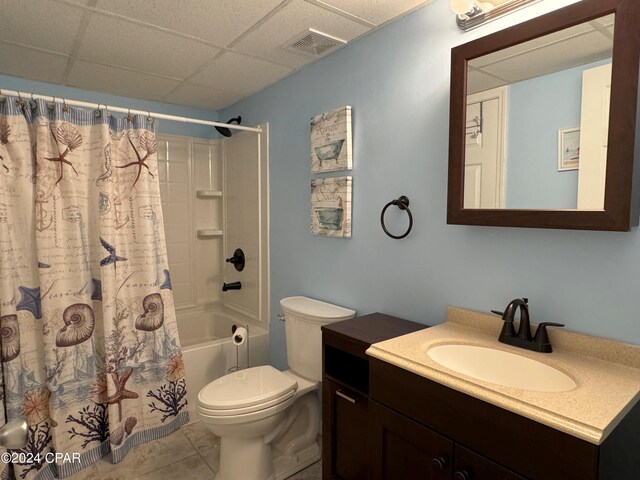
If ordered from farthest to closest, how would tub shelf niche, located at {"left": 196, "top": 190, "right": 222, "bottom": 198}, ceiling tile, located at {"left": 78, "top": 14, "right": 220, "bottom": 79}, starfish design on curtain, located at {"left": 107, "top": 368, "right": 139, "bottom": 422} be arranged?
tub shelf niche, located at {"left": 196, "top": 190, "right": 222, "bottom": 198} → starfish design on curtain, located at {"left": 107, "top": 368, "right": 139, "bottom": 422} → ceiling tile, located at {"left": 78, "top": 14, "right": 220, "bottom": 79}

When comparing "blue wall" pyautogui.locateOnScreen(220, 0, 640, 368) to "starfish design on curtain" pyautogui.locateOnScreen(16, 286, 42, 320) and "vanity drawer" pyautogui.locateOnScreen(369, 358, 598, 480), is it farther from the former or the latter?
"starfish design on curtain" pyautogui.locateOnScreen(16, 286, 42, 320)

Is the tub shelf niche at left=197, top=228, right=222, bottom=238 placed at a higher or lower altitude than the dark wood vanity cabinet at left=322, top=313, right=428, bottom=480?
higher

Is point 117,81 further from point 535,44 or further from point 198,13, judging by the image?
point 535,44

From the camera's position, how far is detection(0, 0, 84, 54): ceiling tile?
161cm

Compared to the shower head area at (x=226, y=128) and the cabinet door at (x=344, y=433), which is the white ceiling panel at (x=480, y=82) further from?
the shower head area at (x=226, y=128)

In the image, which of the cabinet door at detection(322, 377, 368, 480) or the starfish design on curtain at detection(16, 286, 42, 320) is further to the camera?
the starfish design on curtain at detection(16, 286, 42, 320)

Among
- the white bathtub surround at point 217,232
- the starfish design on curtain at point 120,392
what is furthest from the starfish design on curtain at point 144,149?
the starfish design on curtain at point 120,392

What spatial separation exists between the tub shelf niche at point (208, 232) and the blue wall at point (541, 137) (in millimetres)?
2501

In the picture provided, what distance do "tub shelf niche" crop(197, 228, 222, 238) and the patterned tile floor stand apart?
158 cm

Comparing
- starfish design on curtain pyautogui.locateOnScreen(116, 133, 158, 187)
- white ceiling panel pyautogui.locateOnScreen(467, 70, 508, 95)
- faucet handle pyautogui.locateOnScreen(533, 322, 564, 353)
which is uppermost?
white ceiling panel pyautogui.locateOnScreen(467, 70, 508, 95)

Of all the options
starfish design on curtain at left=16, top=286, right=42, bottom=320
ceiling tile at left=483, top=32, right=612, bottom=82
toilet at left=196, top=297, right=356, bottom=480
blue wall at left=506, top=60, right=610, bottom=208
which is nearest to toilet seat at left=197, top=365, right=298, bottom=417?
toilet at left=196, top=297, right=356, bottom=480

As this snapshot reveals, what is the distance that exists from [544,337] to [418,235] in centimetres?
64

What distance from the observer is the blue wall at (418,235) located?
3.92 feet

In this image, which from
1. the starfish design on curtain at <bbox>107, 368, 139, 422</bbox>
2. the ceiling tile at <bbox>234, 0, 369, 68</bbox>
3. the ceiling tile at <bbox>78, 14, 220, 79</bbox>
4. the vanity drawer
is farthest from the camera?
the starfish design on curtain at <bbox>107, 368, 139, 422</bbox>
